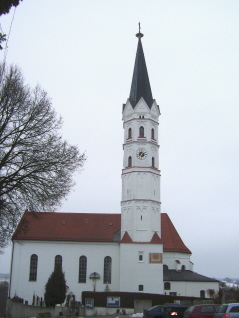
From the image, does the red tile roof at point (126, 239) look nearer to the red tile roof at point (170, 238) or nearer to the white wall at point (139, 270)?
the white wall at point (139, 270)

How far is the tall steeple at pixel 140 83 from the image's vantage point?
179 feet

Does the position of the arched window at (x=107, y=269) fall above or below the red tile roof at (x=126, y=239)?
below

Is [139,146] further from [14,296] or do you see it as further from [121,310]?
[14,296]

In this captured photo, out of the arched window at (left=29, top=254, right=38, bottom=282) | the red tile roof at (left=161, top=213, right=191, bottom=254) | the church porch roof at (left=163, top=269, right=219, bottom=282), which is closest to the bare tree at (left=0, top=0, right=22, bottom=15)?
the church porch roof at (left=163, top=269, right=219, bottom=282)

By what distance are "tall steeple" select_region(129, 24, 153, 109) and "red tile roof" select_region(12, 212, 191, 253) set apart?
15665mm

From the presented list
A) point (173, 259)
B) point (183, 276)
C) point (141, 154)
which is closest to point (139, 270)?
point (183, 276)

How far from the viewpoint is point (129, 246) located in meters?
49.1

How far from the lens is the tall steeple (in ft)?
179

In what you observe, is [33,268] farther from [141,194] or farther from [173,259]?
[173,259]

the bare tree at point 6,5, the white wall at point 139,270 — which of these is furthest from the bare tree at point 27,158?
the white wall at point 139,270

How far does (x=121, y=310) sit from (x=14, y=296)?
51.7 feet

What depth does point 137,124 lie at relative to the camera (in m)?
53.5

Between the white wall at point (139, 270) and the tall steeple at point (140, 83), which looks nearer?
the white wall at point (139, 270)

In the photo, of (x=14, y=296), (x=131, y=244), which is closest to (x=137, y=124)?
(x=131, y=244)
